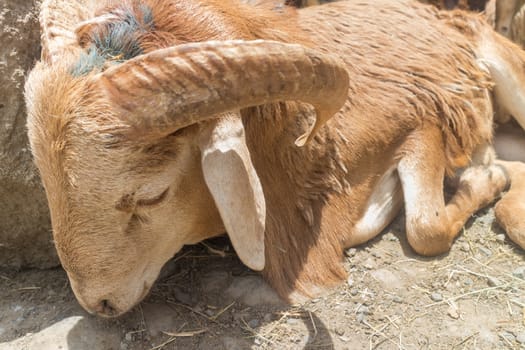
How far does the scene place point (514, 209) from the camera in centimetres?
388

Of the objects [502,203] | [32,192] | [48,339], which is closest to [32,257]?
[32,192]

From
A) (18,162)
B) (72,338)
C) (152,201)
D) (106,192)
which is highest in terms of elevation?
(106,192)

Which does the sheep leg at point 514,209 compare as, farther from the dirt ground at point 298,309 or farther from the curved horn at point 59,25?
the curved horn at point 59,25

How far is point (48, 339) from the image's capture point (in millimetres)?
3059

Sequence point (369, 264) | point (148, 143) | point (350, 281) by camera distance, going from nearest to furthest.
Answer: point (148, 143)
point (350, 281)
point (369, 264)

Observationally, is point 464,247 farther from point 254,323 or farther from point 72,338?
point 72,338

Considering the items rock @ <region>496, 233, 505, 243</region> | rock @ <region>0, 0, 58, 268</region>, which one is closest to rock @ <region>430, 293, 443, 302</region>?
rock @ <region>496, 233, 505, 243</region>

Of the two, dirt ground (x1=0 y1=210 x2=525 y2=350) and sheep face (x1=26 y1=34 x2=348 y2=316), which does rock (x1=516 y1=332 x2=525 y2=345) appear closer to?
dirt ground (x1=0 y1=210 x2=525 y2=350)

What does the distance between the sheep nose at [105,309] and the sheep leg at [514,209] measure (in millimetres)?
2647

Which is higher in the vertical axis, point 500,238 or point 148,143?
point 148,143

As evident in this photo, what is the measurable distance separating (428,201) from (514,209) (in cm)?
68

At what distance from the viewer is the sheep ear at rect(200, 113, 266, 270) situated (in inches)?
98.9

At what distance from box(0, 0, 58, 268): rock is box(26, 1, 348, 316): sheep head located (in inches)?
27.8

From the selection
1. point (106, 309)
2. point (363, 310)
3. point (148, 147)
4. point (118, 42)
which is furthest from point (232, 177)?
point (363, 310)
